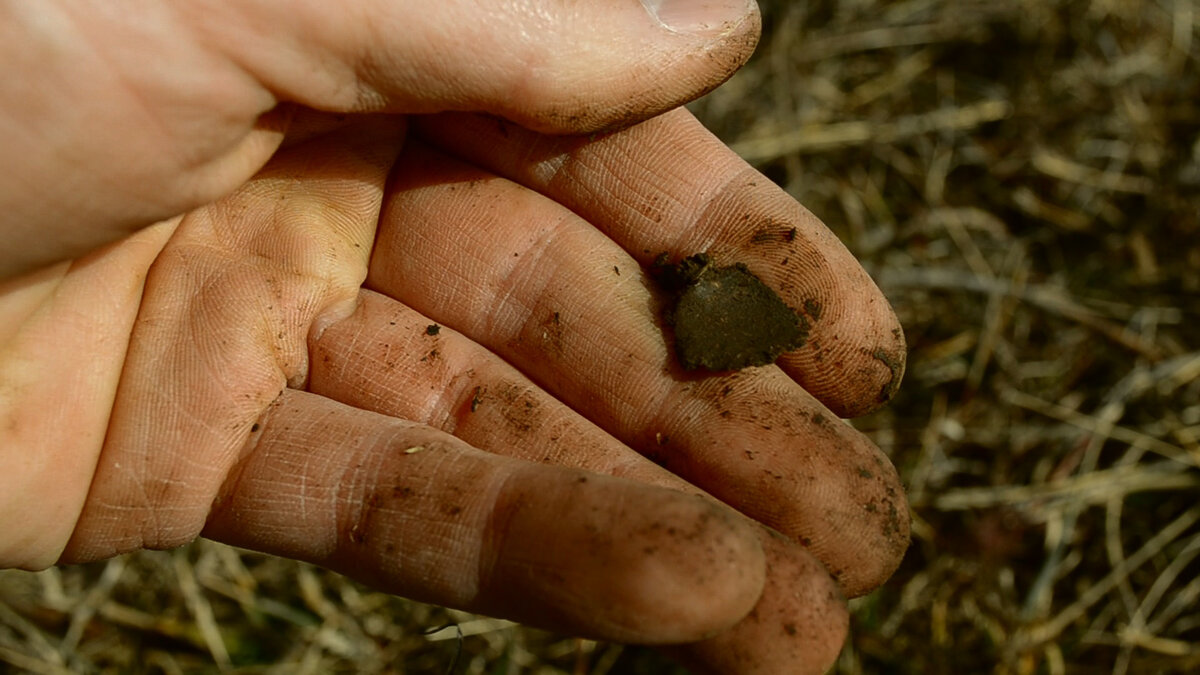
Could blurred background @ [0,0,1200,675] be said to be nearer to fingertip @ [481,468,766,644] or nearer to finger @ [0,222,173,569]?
fingertip @ [481,468,766,644]

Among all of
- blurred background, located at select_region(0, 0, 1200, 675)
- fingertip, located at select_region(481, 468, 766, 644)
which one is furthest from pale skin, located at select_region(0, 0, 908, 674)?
blurred background, located at select_region(0, 0, 1200, 675)

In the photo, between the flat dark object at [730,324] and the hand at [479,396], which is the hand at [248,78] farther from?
the flat dark object at [730,324]

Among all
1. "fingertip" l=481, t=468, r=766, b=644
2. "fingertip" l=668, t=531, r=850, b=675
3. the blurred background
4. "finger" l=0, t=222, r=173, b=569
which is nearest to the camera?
"fingertip" l=481, t=468, r=766, b=644

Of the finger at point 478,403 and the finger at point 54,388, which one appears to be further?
the finger at point 54,388

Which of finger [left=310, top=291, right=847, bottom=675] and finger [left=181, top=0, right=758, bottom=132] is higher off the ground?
finger [left=181, top=0, right=758, bottom=132]

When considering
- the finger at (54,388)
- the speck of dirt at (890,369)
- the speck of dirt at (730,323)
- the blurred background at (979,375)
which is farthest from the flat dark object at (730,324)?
the finger at (54,388)

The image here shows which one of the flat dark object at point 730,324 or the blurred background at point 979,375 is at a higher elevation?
the flat dark object at point 730,324

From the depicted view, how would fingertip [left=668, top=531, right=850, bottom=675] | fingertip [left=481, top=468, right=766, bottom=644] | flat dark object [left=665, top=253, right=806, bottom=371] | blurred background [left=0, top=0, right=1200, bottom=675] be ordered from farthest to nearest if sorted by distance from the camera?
blurred background [left=0, top=0, right=1200, bottom=675]
flat dark object [left=665, top=253, right=806, bottom=371]
fingertip [left=668, top=531, right=850, bottom=675]
fingertip [left=481, top=468, right=766, bottom=644]
